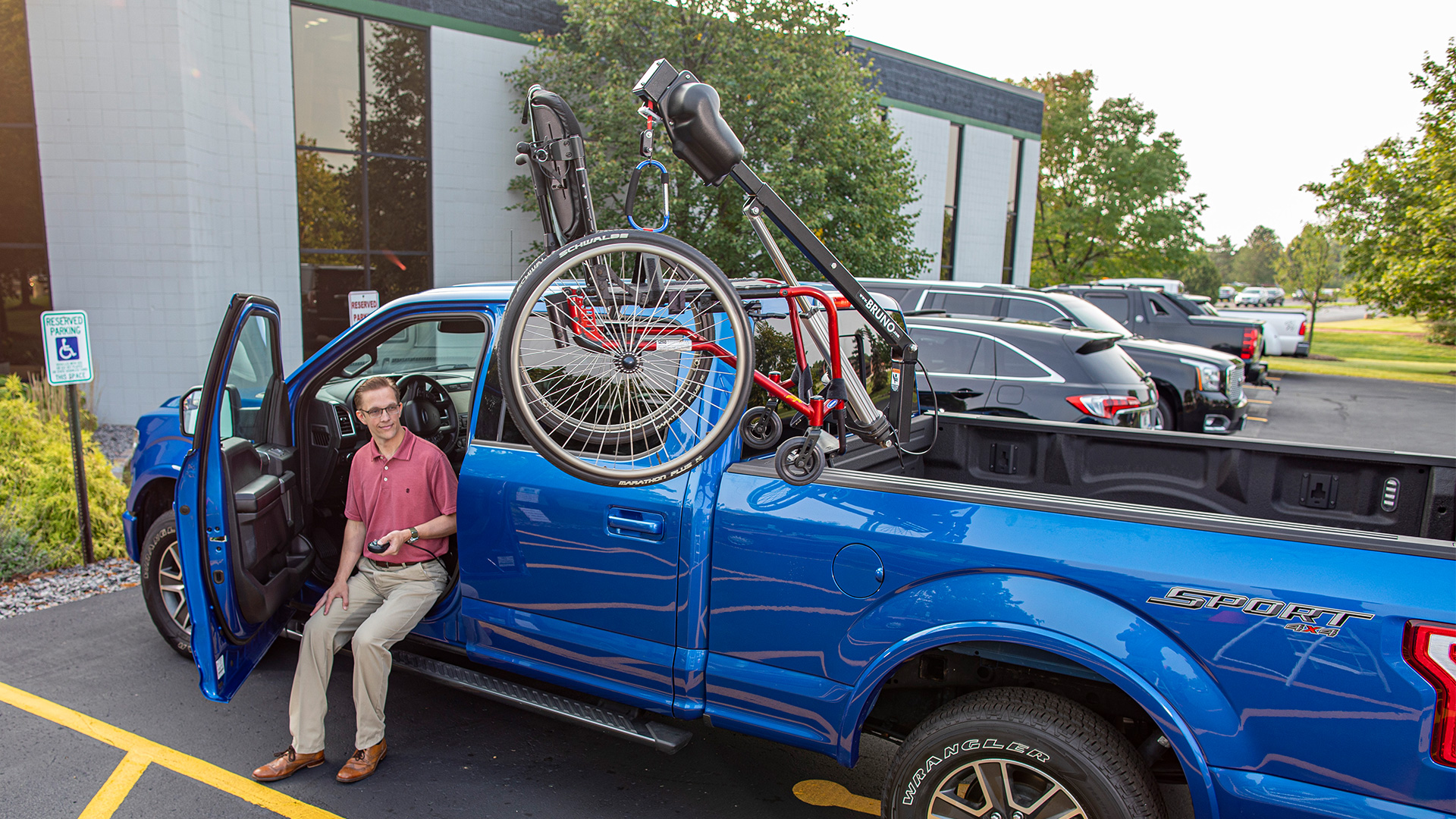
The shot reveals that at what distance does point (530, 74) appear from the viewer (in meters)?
14.7

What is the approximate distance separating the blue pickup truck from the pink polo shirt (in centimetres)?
21

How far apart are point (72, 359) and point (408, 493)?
11.6 feet

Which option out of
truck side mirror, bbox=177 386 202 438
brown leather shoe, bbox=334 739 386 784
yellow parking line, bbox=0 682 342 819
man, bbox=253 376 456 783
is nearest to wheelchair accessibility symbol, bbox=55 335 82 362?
truck side mirror, bbox=177 386 202 438

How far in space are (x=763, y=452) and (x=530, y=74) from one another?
1319 cm

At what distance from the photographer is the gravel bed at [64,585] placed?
541 cm

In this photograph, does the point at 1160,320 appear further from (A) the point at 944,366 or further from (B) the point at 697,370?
(B) the point at 697,370

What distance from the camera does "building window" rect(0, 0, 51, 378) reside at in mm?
10688

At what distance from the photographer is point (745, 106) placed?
13625 millimetres

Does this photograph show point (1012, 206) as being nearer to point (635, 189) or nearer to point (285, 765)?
point (635, 189)

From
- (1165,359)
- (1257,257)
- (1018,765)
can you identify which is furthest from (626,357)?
(1257,257)

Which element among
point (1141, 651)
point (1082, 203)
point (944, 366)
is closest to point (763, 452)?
point (1141, 651)

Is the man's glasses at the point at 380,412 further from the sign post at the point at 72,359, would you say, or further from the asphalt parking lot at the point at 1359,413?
the asphalt parking lot at the point at 1359,413

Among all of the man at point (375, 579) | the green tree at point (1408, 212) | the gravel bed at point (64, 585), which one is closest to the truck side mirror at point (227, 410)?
the man at point (375, 579)

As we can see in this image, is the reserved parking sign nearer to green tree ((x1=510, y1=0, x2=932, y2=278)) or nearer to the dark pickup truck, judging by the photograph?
green tree ((x1=510, y1=0, x2=932, y2=278))
